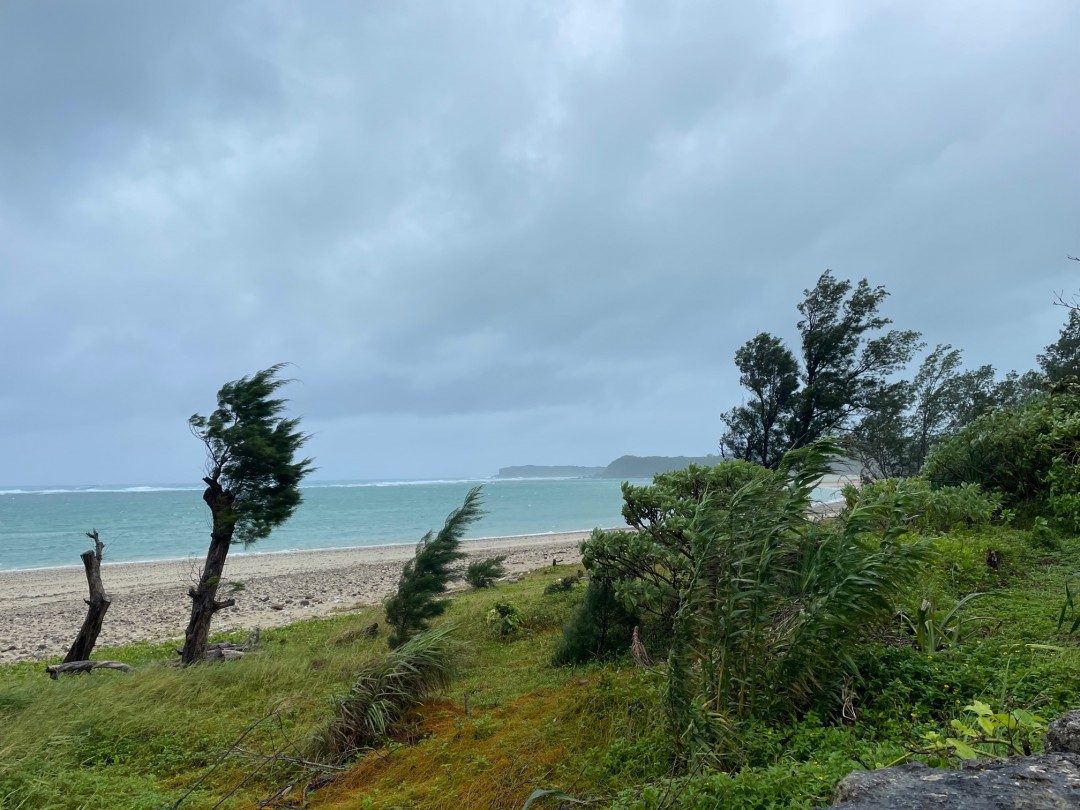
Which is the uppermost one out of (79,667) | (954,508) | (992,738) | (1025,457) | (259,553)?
(1025,457)

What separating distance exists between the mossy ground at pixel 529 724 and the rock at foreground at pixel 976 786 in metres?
0.74

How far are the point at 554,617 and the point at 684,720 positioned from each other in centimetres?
806

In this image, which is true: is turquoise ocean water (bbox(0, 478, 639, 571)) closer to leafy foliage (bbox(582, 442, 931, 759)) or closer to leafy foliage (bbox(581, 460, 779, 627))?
leafy foliage (bbox(581, 460, 779, 627))

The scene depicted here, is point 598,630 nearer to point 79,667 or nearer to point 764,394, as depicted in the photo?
point 79,667

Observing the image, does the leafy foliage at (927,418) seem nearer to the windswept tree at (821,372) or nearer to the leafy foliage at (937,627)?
the windswept tree at (821,372)

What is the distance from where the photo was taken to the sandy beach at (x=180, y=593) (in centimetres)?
1681

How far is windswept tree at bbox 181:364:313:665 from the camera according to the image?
435 inches

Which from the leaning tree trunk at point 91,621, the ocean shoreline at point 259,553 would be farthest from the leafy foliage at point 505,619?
the ocean shoreline at point 259,553

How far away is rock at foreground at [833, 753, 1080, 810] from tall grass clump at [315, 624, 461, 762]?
192 inches

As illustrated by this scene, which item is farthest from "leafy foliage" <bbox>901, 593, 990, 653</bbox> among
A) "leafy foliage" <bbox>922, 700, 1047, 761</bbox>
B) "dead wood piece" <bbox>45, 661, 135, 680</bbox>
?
"dead wood piece" <bbox>45, 661, 135, 680</bbox>

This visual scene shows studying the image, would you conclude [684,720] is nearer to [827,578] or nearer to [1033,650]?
[827,578]

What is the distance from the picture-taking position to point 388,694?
6.18 meters

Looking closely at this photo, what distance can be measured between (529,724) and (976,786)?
4.23 metres

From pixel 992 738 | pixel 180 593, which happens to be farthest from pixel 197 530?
pixel 992 738
